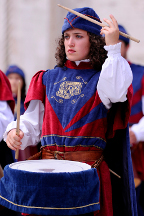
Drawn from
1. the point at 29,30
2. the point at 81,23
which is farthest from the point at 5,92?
the point at 29,30

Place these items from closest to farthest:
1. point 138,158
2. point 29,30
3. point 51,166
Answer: point 51,166 < point 138,158 < point 29,30

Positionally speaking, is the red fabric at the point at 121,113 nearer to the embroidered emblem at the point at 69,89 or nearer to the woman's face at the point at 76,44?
the embroidered emblem at the point at 69,89

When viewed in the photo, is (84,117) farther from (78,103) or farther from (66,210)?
(66,210)

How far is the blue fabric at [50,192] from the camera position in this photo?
257 centimetres

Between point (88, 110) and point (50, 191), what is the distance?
0.81 meters

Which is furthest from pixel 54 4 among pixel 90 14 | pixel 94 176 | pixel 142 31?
pixel 94 176

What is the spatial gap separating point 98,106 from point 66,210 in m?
0.88

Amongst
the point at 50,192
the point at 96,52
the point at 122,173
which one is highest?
the point at 96,52

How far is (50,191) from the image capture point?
2.57m

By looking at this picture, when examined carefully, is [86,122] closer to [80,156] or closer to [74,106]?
[74,106]

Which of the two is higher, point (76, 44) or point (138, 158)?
point (76, 44)

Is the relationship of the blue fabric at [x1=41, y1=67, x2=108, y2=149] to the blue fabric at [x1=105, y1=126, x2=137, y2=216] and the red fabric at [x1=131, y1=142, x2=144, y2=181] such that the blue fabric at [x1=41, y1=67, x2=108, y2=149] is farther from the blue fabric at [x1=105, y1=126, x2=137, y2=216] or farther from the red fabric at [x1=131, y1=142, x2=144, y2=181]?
the red fabric at [x1=131, y1=142, x2=144, y2=181]

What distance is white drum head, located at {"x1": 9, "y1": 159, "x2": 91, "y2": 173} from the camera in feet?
9.07

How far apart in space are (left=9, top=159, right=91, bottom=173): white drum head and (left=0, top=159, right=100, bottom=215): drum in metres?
0.05
